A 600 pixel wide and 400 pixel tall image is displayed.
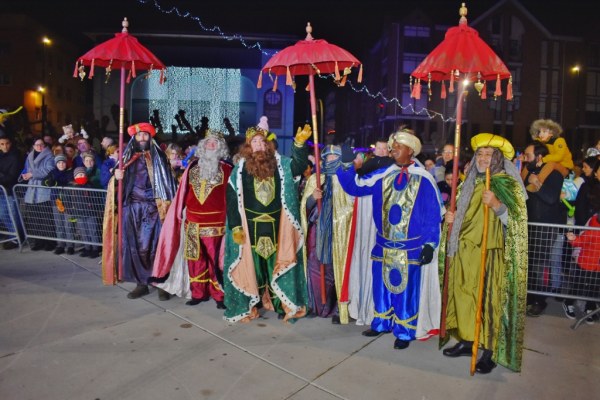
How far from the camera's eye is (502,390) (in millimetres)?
3668

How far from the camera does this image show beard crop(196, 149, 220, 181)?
211 inches

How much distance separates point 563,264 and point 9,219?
27.5 ft

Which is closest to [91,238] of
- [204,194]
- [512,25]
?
[204,194]

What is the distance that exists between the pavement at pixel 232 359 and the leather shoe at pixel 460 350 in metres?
0.07

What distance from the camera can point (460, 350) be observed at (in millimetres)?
4266

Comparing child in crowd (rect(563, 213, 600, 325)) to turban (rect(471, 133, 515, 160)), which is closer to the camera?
turban (rect(471, 133, 515, 160))

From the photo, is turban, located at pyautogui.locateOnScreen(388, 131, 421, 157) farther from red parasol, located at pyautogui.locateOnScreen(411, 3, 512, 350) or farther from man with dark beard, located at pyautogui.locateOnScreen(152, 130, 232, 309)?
man with dark beard, located at pyautogui.locateOnScreen(152, 130, 232, 309)

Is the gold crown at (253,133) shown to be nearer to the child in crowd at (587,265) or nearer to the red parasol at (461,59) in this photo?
the red parasol at (461,59)

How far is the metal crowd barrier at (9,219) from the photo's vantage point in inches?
311

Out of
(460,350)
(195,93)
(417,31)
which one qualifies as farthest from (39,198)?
(417,31)

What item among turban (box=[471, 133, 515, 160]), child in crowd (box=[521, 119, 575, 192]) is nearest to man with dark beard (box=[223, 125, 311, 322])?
turban (box=[471, 133, 515, 160])

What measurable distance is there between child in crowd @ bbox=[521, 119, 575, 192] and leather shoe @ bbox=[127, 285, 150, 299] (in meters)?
4.66

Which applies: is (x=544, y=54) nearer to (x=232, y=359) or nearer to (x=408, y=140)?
(x=408, y=140)

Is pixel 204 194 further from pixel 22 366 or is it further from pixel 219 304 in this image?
pixel 22 366
